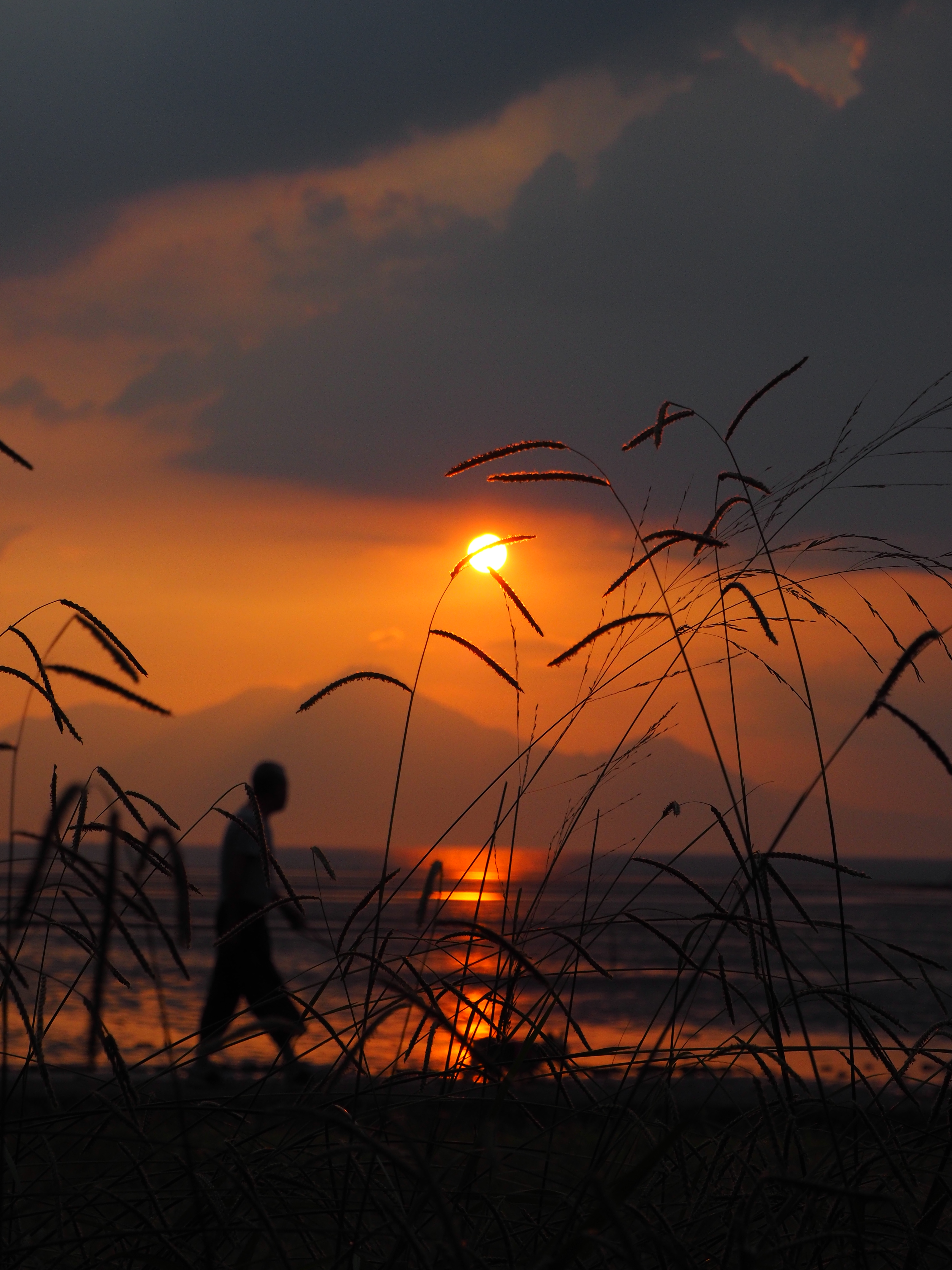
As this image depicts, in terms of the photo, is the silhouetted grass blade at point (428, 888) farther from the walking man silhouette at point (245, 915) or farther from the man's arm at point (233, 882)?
the man's arm at point (233, 882)

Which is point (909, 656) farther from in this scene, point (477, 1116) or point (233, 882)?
point (233, 882)

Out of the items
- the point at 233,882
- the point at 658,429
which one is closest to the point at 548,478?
the point at 658,429

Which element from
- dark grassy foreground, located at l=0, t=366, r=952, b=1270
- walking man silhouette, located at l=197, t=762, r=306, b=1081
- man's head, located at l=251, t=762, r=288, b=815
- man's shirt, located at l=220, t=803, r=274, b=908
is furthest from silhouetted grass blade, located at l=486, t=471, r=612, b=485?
man's head, located at l=251, t=762, r=288, b=815

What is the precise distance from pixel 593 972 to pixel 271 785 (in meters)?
5.44

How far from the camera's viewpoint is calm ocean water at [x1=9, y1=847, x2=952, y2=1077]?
1.91 m

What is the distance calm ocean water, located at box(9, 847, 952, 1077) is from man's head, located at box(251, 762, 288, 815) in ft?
2.00

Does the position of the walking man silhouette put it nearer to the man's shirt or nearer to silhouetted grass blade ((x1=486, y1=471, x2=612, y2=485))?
the man's shirt

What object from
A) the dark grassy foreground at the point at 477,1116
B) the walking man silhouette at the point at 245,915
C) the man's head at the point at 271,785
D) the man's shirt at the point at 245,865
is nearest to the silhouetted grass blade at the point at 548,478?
the dark grassy foreground at the point at 477,1116

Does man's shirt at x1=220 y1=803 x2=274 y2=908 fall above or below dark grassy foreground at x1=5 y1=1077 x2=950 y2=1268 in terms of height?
above

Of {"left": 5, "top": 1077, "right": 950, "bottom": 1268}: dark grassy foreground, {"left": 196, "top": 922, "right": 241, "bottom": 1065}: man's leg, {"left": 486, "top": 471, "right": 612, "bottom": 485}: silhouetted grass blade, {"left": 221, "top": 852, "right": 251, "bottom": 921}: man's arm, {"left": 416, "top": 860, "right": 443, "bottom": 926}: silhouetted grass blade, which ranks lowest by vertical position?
{"left": 196, "top": 922, "right": 241, "bottom": 1065}: man's leg

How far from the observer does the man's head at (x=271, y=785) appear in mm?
7117

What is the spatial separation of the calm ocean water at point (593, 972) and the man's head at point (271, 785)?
61 centimetres

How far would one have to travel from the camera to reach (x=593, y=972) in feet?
6.42

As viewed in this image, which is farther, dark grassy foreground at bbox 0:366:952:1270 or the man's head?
the man's head
